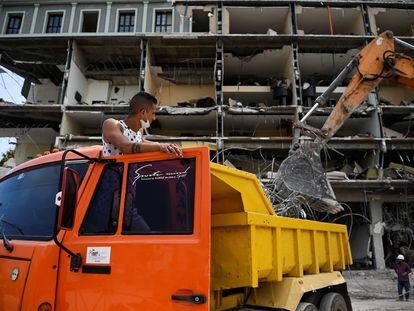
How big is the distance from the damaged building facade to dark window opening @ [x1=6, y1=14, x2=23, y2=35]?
0.08 meters

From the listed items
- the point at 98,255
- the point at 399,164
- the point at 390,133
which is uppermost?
the point at 390,133

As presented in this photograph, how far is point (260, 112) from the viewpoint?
1889cm

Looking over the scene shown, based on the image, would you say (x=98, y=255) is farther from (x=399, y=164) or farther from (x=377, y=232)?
(x=399, y=164)

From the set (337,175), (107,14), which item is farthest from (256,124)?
(107,14)

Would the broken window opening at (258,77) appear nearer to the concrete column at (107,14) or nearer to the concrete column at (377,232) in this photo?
the concrete column at (377,232)

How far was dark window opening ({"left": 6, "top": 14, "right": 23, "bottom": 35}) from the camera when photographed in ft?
78.8

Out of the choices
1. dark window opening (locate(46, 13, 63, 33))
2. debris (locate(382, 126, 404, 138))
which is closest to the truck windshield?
debris (locate(382, 126, 404, 138))

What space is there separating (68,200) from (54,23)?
25.1 metres

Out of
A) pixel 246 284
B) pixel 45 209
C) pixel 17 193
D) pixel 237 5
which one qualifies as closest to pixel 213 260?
pixel 246 284

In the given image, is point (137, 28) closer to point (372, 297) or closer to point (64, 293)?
point (372, 297)

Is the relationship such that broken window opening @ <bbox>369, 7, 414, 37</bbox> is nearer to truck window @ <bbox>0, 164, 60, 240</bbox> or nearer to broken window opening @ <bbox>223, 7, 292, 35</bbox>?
broken window opening @ <bbox>223, 7, 292, 35</bbox>

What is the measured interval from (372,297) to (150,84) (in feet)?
51.5

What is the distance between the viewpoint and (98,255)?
8.55 ft

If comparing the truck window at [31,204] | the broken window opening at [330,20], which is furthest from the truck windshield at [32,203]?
the broken window opening at [330,20]
